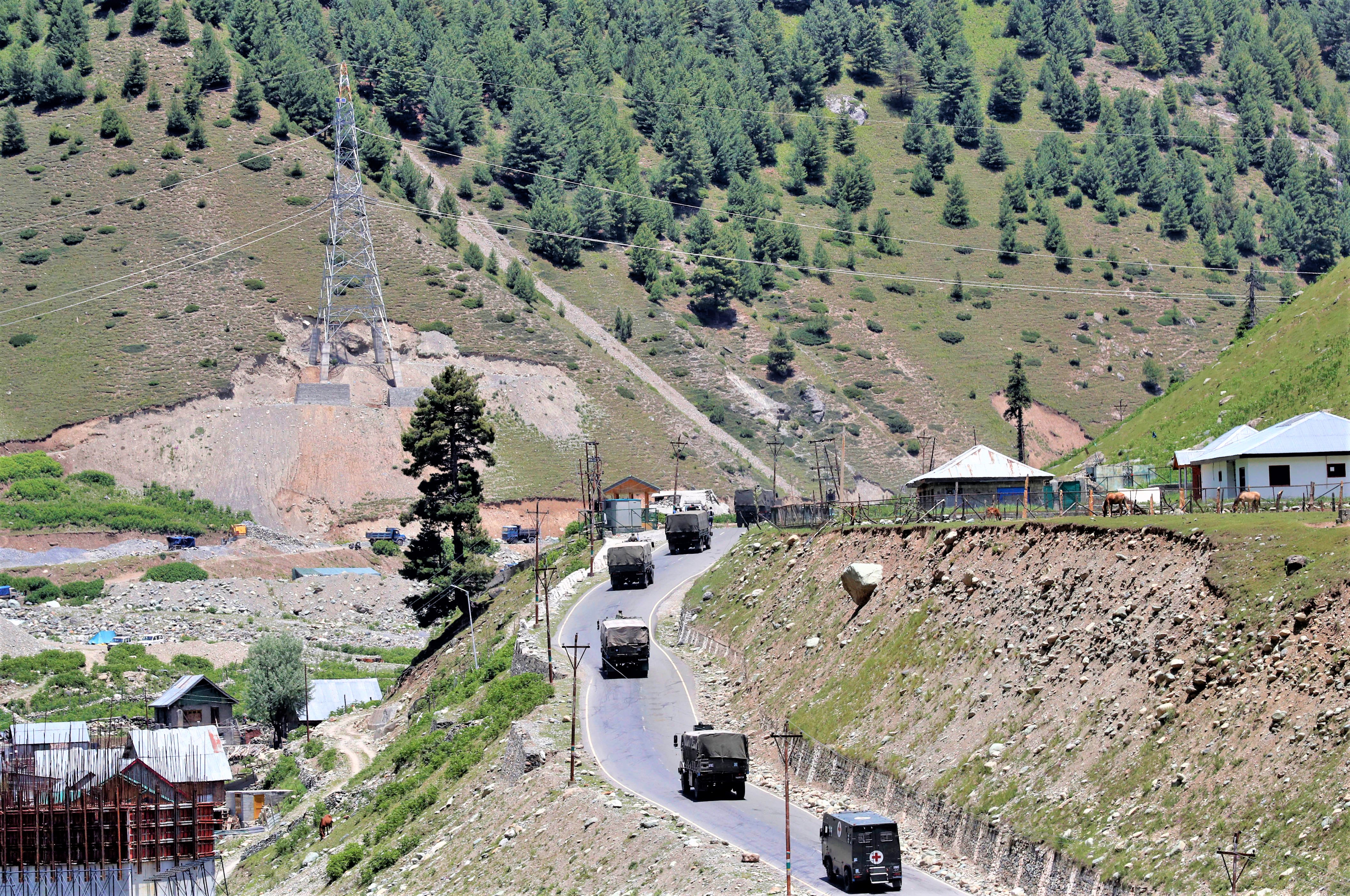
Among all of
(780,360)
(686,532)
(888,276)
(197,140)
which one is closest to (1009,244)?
(888,276)

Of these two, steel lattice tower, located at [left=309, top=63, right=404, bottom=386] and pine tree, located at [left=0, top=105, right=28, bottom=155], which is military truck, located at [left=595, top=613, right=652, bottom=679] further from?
pine tree, located at [left=0, top=105, right=28, bottom=155]

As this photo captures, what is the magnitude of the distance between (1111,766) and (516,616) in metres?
39.9

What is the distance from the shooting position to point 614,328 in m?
158

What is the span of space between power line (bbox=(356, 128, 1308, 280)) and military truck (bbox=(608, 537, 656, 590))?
116481mm

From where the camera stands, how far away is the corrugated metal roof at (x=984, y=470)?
2539 inches

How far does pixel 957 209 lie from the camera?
631ft

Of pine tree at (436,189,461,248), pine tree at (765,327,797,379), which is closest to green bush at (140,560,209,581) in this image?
pine tree at (436,189,461,248)

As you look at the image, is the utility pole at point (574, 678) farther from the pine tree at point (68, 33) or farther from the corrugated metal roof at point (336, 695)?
the pine tree at point (68, 33)

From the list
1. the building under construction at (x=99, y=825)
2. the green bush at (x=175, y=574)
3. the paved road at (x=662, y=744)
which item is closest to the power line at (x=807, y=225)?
the green bush at (x=175, y=574)

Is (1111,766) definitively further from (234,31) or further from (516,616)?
(234,31)

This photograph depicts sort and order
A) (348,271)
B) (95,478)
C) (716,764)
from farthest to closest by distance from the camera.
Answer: (348,271)
(95,478)
(716,764)

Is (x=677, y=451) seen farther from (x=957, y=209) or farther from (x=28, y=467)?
(x=957, y=209)

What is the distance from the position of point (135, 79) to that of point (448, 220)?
3684cm

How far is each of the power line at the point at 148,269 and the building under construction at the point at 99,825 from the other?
87291mm
